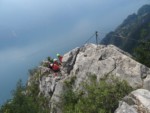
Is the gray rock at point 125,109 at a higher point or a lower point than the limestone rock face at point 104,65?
lower

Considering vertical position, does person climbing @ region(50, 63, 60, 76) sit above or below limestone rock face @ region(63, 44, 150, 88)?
above

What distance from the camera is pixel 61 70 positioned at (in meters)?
57.8

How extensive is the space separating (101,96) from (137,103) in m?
7.69

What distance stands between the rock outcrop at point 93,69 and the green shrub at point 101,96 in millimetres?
1378

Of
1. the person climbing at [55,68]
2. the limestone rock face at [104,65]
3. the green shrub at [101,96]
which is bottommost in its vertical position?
the green shrub at [101,96]

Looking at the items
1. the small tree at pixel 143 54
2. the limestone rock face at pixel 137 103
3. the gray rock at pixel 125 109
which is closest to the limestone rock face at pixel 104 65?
the limestone rock face at pixel 137 103

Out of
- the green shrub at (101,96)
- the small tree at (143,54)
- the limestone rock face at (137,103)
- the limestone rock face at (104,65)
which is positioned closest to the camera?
the limestone rock face at (137,103)

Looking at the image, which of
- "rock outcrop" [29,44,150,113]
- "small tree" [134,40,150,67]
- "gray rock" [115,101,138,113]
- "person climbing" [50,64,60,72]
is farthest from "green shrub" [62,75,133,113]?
"small tree" [134,40,150,67]

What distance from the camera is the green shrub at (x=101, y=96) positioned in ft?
139

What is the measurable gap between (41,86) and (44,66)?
4611mm

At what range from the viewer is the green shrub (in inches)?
1670

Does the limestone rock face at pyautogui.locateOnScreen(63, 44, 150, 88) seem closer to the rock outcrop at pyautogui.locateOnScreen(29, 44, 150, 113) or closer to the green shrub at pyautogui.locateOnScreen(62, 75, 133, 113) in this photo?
the rock outcrop at pyautogui.locateOnScreen(29, 44, 150, 113)

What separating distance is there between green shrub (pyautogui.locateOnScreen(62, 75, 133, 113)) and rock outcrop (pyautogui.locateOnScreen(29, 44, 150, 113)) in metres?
1.38

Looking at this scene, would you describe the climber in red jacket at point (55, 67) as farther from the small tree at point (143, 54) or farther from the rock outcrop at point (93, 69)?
the small tree at point (143, 54)
